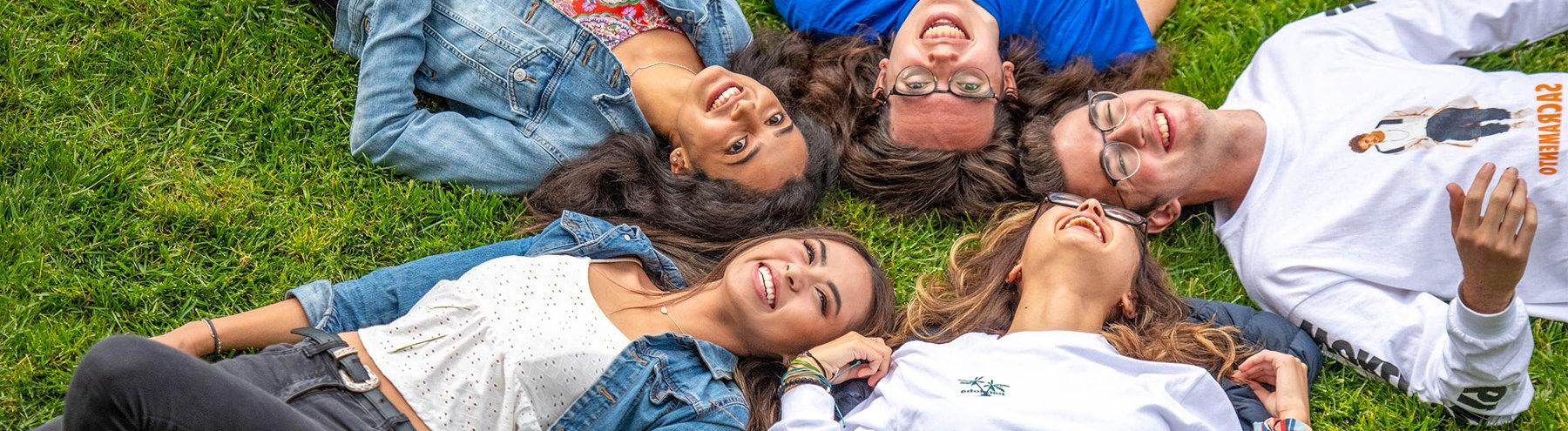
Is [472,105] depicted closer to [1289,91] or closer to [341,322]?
[341,322]

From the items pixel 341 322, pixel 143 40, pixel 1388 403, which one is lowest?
pixel 1388 403

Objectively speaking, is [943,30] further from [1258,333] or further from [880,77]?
[1258,333]

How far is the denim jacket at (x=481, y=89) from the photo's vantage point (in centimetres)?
440

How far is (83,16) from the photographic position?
4.58 metres

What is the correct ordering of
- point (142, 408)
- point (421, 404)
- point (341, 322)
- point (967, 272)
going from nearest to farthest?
1. point (142, 408)
2. point (421, 404)
3. point (341, 322)
4. point (967, 272)

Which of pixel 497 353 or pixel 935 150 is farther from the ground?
pixel 935 150

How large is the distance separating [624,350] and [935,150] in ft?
5.04

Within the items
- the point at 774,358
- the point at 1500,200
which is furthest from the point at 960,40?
the point at 1500,200

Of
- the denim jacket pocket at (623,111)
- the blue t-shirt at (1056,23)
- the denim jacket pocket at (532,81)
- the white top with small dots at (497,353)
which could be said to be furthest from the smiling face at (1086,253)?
the denim jacket pocket at (532,81)

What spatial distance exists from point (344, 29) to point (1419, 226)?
407 cm

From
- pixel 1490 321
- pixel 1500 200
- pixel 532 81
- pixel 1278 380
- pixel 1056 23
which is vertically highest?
pixel 1500 200

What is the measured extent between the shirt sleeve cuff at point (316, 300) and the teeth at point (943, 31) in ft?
7.82

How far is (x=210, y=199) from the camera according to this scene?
4.32 metres

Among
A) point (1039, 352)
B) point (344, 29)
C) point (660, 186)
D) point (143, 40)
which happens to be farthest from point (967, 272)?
point (143, 40)
